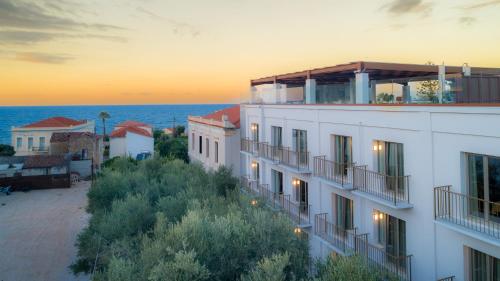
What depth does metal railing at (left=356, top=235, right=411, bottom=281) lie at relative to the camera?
38.4 feet

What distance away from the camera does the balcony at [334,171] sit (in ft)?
48.1

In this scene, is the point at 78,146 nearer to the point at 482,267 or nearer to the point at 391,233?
the point at 391,233

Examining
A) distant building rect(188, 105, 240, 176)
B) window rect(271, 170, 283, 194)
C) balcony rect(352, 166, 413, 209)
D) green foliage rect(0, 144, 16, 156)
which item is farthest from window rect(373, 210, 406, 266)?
green foliage rect(0, 144, 16, 156)

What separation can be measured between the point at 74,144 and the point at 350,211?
40878 mm

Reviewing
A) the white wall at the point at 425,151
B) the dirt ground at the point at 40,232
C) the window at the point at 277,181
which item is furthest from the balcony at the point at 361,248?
the dirt ground at the point at 40,232

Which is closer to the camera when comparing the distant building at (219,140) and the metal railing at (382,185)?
the metal railing at (382,185)

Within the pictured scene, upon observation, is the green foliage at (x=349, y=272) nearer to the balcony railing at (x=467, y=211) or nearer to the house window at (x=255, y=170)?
the balcony railing at (x=467, y=211)

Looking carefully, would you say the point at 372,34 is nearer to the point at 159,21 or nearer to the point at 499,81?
the point at 499,81

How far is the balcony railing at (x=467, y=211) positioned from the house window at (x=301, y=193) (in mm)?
8157

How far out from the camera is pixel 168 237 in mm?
9594

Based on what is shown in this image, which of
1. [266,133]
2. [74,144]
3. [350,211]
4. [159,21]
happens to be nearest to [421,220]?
[350,211]

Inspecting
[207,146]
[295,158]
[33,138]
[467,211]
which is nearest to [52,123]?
[33,138]

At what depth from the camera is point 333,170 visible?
51.0 feet

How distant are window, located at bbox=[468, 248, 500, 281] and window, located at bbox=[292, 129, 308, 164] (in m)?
8.77
